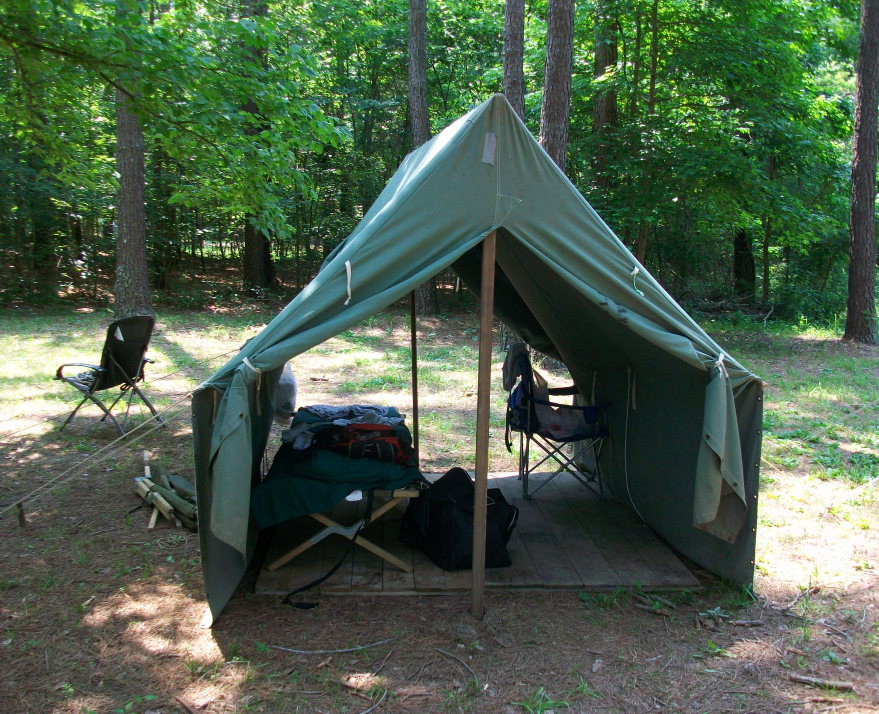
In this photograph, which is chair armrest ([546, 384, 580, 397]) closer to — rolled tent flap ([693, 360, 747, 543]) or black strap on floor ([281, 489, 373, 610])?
rolled tent flap ([693, 360, 747, 543])

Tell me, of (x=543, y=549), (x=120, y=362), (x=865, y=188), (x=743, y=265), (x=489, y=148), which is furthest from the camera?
(x=743, y=265)

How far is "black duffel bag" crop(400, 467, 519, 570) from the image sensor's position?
3.29 metres

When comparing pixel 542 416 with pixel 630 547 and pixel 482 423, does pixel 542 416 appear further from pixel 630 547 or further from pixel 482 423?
pixel 482 423

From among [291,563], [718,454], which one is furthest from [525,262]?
[291,563]

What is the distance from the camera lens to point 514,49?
7.92 meters

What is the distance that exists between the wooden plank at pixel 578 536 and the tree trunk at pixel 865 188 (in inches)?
283

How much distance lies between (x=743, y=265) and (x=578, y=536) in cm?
1188

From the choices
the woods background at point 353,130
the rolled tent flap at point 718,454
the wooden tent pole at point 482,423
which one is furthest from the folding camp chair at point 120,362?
the rolled tent flap at point 718,454

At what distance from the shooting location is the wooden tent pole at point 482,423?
9.33 ft

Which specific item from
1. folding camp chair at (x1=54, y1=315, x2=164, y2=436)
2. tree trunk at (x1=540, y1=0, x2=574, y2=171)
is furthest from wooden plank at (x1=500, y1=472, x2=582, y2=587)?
tree trunk at (x1=540, y1=0, x2=574, y2=171)

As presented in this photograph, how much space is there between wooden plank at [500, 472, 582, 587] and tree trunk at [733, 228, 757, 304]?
11.0m

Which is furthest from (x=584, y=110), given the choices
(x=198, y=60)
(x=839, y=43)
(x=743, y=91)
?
(x=198, y=60)

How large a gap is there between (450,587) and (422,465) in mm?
1720

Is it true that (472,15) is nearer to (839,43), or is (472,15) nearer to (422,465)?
(839,43)
